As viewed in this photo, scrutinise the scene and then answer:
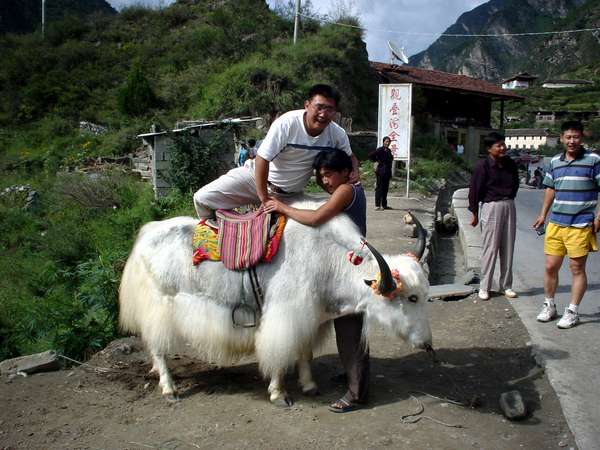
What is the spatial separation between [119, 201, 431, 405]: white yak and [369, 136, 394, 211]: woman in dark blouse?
25.8ft

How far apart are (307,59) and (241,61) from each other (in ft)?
10.4

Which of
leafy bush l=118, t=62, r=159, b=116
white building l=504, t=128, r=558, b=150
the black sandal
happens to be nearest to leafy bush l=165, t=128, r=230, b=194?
the black sandal

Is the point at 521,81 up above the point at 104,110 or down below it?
above

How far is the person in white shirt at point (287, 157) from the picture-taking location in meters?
3.29

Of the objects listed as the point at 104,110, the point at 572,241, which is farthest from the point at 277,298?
the point at 104,110

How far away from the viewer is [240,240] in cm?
344

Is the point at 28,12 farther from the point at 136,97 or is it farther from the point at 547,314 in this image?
the point at 547,314

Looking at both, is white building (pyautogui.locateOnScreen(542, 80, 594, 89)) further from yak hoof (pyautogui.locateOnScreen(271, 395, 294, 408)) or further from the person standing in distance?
yak hoof (pyautogui.locateOnScreen(271, 395, 294, 408))

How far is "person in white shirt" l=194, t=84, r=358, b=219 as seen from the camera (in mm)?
3291

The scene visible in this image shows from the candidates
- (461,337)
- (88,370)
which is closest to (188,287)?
(88,370)

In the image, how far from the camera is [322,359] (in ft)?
13.7

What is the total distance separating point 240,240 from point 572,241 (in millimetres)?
2822

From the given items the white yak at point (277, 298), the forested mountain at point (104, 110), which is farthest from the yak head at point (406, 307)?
the forested mountain at point (104, 110)

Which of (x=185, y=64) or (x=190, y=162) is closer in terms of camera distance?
(x=190, y=162)
